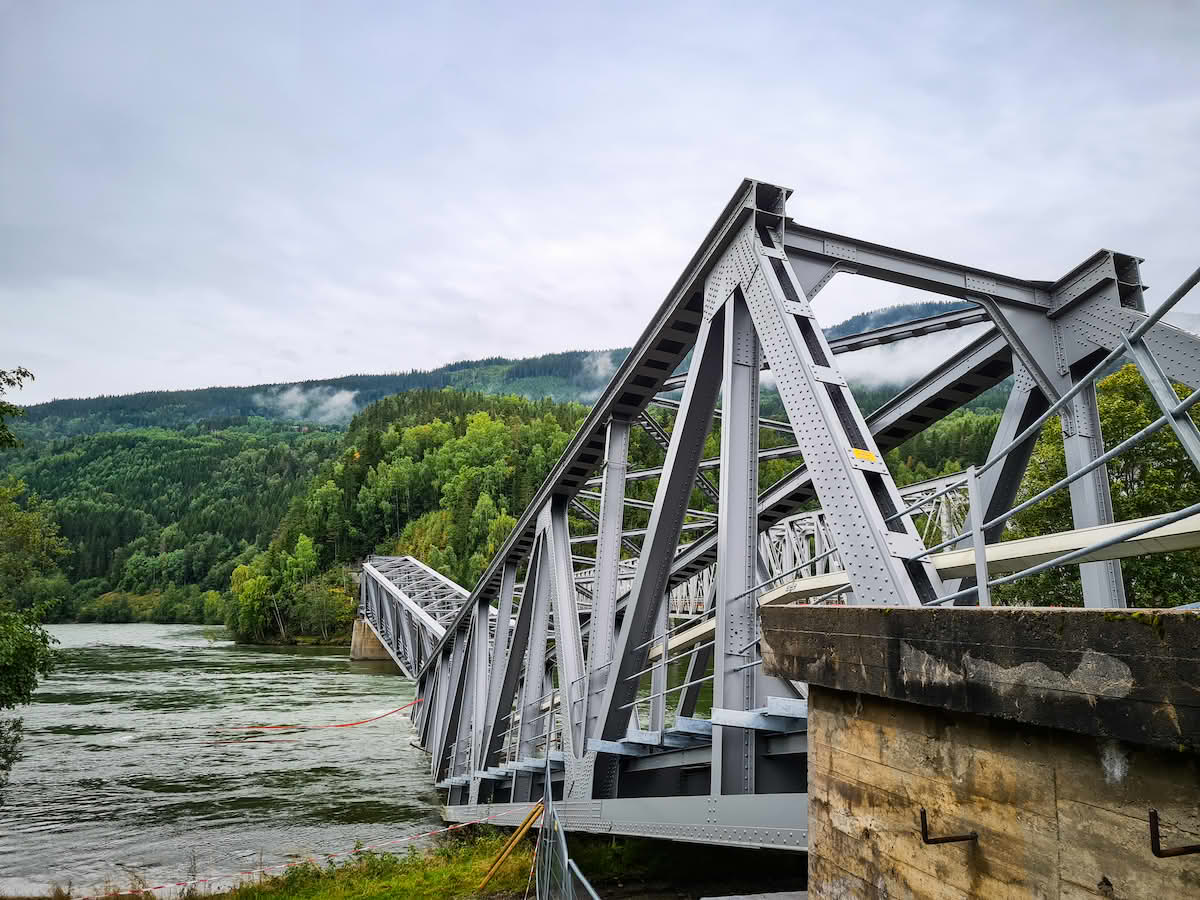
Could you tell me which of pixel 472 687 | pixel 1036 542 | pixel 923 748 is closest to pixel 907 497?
pixel 472 687

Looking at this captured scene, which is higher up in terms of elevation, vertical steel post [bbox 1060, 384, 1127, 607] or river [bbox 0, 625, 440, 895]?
vertical steel post [bbox 1060, 384, 1127, 607]

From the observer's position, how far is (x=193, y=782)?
23688mm

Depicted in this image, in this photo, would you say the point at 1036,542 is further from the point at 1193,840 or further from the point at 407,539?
the point at 407,539

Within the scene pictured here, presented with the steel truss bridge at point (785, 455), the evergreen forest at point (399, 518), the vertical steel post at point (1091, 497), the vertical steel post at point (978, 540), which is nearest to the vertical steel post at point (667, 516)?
the steel truss bridge at point (785, 455)

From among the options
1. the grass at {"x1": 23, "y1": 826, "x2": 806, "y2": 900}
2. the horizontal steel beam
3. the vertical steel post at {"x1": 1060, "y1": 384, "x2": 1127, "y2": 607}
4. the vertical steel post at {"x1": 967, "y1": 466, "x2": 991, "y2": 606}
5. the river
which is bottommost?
the river

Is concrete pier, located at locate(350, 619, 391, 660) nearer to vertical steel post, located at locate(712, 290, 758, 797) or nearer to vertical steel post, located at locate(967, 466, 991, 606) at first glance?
vertical steel post, located at locate(712, 290, 758, 797)

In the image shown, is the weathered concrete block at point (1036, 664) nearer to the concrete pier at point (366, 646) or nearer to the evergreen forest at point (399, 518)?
the evergreen forest at point (399, 518)

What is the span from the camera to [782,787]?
684cm

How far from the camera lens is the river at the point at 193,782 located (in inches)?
651

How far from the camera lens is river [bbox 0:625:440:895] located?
54.2 ft

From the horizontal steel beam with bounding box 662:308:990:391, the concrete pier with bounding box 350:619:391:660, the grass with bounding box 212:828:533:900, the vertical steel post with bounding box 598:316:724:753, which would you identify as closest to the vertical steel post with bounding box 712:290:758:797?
the vertical steel post with bounding box 598:316:724:753

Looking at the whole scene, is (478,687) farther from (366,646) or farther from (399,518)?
(399,518)

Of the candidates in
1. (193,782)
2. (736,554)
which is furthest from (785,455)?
(193,782)

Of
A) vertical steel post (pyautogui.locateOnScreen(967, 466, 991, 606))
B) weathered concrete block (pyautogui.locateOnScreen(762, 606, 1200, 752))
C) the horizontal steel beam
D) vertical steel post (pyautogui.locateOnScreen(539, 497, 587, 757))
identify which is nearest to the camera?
weathered concrete block (pyautogui.locateOnScreen(762, 606, 1200, 752))
